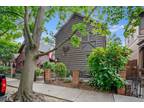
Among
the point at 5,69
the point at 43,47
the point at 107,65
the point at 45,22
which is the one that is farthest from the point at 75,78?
the point at 5,69

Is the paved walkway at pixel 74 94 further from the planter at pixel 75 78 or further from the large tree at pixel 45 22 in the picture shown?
the large tree at pixel 45 22

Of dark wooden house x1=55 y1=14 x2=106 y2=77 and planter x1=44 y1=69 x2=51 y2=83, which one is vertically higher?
dark wooden house x1=55 y1=14 x2=106 y2=77

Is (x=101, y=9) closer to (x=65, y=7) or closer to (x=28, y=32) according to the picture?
(x=65, y=7)

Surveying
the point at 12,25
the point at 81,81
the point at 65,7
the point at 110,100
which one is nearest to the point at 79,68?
the point at 81,81

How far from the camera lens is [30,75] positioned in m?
3.76

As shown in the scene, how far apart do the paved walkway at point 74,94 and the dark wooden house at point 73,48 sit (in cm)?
43

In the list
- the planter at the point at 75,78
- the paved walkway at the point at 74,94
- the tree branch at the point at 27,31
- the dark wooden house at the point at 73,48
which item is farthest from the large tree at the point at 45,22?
the planter at the point at 75,78

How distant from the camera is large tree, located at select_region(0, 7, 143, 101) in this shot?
371 cm

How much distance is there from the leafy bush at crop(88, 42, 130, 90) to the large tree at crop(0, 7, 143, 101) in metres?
0.52

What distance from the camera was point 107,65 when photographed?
14.8 ft

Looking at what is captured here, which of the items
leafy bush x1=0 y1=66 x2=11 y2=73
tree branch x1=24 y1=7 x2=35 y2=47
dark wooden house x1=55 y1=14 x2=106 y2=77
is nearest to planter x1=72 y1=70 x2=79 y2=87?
dark wooden house x1=55 y1=14 x2=106 y2=77

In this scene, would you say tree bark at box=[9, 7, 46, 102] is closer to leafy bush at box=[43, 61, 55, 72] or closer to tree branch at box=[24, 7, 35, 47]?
tree branch at box=[24, 7, 35, 47]

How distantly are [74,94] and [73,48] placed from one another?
82 cm

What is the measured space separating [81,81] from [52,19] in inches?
51.3
